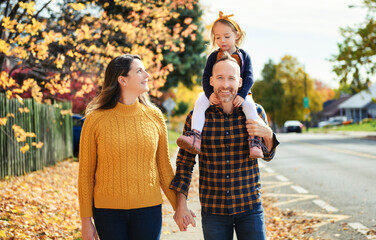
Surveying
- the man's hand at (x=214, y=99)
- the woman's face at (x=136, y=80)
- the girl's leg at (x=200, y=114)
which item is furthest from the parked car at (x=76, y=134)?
the man's hand at (x=214, y=99)

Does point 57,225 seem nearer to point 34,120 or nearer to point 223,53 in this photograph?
point 223,53

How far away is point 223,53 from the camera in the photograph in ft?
11.2

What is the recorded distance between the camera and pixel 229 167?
3.20 m

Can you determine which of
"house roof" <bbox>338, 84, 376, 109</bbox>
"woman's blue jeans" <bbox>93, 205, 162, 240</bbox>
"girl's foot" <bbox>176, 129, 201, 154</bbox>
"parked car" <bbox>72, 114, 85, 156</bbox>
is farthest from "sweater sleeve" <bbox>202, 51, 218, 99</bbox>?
"house roof" <bbox>338, 84, 376, 109</bbox>

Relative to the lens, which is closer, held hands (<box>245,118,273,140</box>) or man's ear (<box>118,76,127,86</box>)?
held hands (<box>245,118,273,140</box>)

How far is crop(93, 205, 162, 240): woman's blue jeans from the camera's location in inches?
125

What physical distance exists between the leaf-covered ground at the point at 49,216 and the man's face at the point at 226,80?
3613mm

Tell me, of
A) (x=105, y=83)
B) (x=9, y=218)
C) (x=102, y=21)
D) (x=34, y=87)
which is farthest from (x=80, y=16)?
(x=105, y=83)

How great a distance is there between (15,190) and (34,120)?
4.65 meters

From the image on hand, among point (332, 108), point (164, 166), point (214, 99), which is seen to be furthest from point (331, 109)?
point (214, 99)

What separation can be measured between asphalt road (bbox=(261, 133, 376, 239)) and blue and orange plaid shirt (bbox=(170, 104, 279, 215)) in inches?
144

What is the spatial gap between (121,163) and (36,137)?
1079 centimetres

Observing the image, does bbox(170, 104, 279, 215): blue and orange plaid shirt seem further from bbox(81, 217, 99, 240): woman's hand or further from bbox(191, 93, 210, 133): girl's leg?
bbox(81, 217, 99, 240): woman's hand

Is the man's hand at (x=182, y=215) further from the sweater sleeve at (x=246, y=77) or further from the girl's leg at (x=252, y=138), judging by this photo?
the sweater sleeve at (x=246, y=77)
